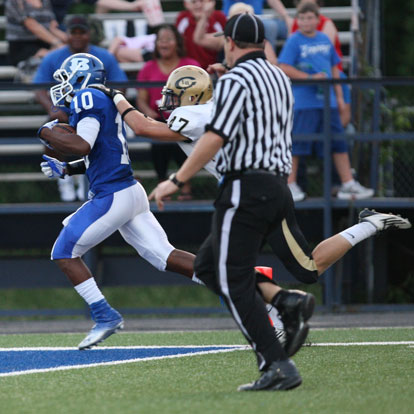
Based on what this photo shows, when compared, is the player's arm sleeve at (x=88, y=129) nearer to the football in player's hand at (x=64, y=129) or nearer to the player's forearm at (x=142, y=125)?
the football in player's hand at (x=64, y=129)

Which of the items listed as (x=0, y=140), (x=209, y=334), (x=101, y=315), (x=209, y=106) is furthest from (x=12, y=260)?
(x=209, y=106)

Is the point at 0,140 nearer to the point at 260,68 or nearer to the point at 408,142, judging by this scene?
the point at 408,142

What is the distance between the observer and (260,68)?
527cm

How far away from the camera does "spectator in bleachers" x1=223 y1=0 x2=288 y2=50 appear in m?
11.1

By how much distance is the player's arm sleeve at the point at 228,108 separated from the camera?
5090 millimetres

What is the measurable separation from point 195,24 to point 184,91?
15.2ft

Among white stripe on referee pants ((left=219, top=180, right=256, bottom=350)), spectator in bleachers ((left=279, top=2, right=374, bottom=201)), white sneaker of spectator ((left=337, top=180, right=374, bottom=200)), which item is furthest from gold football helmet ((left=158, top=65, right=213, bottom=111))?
white sneaker of spectator ((left=337, top=180, right=374, bottom=200))

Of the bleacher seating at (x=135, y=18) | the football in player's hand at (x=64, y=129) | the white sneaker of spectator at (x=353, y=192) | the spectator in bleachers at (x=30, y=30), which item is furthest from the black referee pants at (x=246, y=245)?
the bleacher seating at (x=135, y=18)

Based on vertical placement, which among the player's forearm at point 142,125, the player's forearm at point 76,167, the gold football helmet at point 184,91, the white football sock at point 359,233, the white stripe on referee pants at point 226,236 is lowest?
the white football sock at point 359,233

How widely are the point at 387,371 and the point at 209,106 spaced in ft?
6.34

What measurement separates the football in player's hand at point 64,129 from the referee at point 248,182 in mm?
2047

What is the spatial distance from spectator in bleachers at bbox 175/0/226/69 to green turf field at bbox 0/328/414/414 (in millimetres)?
4476

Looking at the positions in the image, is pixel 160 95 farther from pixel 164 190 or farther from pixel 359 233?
pixel 164 190

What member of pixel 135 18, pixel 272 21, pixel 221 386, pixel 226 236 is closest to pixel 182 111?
pixel 226 236
